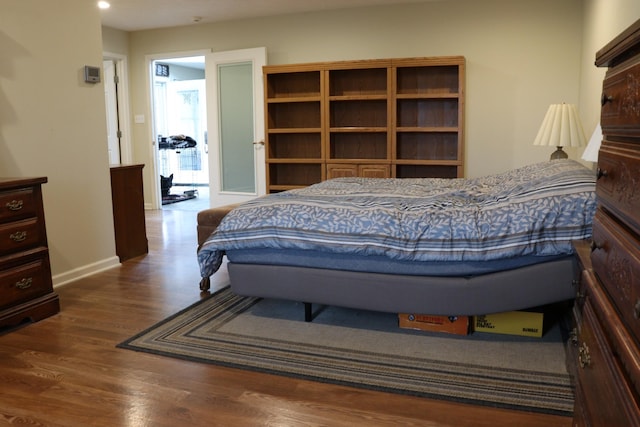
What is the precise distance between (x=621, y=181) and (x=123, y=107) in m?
7.05

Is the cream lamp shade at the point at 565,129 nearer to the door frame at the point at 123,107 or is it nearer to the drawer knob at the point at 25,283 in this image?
the drawer knob at the point at 25,283

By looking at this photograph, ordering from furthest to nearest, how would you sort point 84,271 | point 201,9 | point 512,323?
point 201,9 < point 84,271 < point 512,323

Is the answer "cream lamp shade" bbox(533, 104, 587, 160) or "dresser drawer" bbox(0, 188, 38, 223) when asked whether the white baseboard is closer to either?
"dresser drawer" bbox(0, 188, 38, 223)

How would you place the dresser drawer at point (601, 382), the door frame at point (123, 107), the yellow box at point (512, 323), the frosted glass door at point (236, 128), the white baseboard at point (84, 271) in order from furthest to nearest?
the door frame at point (123, 107) → the frosted glass door at point (236, 128) → the white baseboard at point (84, 271) → the yellow box at point (512, 323) → the dresser drawer at point (601, 382)

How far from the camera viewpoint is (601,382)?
1.10 meters

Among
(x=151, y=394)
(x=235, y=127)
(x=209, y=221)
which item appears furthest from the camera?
(x=235, y=127)

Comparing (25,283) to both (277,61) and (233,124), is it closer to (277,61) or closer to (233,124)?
(233,124)

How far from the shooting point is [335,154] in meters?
6.00

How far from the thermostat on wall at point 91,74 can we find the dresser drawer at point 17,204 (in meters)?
1.27

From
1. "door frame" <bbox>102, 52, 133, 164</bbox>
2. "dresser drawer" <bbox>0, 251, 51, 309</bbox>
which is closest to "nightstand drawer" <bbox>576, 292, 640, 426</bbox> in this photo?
"dresser drawer" <bbox>0, 251, 51, 309</bbox>

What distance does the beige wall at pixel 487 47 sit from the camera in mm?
5246

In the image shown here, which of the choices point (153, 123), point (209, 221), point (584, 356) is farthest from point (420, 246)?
point (153, 123)

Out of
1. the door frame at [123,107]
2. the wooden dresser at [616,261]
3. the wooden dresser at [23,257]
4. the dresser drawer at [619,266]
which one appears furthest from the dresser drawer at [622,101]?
the door frame at [123,107]

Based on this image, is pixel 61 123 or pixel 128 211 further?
pixel 128 211
